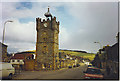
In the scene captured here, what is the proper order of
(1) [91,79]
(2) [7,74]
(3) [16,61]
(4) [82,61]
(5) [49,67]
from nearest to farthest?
(1) [91,79]
(2) [7,74]
(5) [49,67]
(3) [16,61]
(4) [82,61]

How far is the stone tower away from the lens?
42.3 meters

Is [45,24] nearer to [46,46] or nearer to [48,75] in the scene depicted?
[46,46]

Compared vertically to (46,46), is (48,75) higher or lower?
lower

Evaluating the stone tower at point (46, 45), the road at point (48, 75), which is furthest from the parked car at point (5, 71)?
the stone tower at point (46, 45)

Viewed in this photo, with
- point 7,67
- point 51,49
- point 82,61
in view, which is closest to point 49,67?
point 51,49

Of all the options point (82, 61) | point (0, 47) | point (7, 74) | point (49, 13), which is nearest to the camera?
point (7, 74)

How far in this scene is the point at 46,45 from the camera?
4325cm

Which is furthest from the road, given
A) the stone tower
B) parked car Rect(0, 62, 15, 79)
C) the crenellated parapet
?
the crenellated parapet

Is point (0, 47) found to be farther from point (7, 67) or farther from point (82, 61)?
point (82, 61)

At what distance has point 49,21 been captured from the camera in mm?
44531

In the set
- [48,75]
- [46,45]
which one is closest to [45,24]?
[46,45]

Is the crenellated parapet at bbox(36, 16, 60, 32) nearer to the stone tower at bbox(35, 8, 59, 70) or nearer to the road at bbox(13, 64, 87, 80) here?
the stone tower at bbox(35, 8, 59, 70)

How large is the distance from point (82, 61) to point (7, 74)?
145 m

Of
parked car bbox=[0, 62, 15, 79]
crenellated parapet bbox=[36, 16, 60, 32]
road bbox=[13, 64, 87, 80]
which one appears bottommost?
road bbox=[13, 64, 87, 80]
